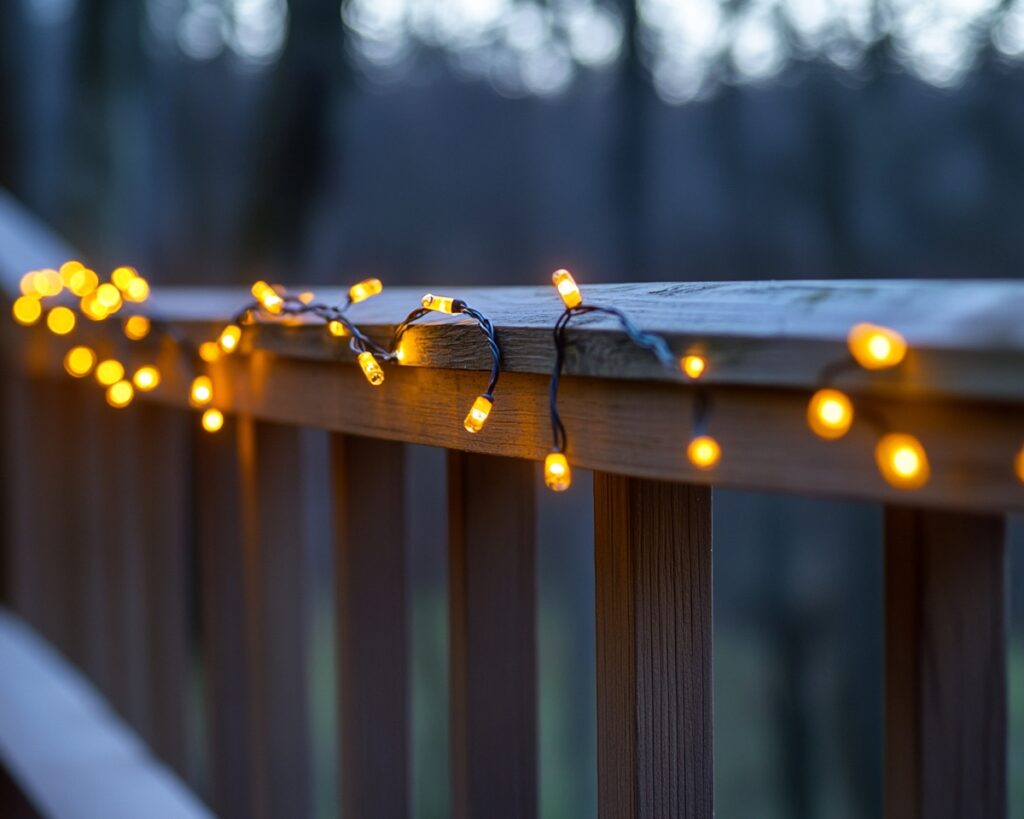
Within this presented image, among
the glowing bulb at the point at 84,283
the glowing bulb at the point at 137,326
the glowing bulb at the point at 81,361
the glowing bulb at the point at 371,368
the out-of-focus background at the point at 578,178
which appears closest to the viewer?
the glowing bulb at the point at 371,368

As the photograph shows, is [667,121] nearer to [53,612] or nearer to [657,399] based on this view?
[53,612]

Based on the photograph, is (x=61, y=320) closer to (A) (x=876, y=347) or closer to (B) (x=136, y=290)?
(B) (x=136, y=290)

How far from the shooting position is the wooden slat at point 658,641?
0.57 meters

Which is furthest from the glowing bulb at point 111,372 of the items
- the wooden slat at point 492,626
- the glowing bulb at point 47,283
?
the wooden slat at point 492,626

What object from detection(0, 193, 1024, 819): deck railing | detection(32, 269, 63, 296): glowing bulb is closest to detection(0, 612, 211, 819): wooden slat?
detection(0, 193, 1024, 819): deck railing

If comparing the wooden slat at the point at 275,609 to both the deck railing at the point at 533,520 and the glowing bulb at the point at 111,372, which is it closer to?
the deck railing at the point at 533,520

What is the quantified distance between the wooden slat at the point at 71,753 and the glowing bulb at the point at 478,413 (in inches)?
30.0

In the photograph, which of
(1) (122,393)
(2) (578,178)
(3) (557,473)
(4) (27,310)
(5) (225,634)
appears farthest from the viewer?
(2) (578,178)

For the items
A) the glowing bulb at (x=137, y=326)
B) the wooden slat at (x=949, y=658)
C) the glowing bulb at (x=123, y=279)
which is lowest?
the wooden slat at (x=949, y=658)

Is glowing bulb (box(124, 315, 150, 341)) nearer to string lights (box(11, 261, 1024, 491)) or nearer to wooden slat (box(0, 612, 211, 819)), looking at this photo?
string lights (box(11, 261, 1024, 491))

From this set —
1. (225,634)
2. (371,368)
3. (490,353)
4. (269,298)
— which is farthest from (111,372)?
(490,353)

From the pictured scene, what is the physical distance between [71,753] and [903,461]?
1.24 metres

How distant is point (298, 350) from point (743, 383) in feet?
1.47

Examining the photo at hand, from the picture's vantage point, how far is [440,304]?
616mm
